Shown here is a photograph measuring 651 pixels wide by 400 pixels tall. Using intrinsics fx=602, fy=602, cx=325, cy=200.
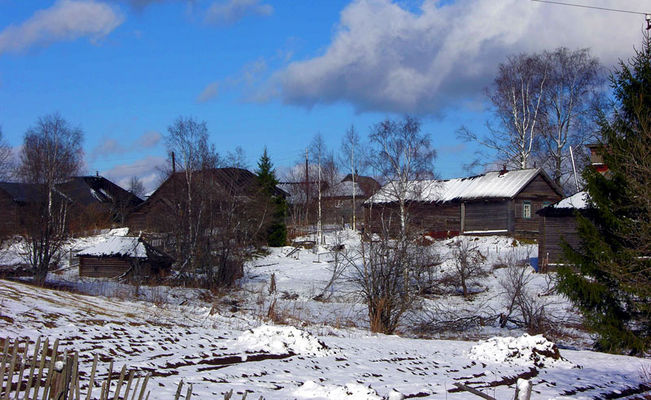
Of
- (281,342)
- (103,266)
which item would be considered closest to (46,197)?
(103,266)

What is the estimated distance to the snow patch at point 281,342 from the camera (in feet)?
37.3

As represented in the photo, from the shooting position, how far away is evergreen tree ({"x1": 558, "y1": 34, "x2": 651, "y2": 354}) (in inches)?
610

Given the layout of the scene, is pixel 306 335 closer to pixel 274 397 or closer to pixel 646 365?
pixel 274 397

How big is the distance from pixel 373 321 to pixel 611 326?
23.0 ft

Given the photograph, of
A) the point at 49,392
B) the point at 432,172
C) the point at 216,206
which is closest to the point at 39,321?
the point at 49,392

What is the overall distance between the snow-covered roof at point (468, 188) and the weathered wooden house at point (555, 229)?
8.55m

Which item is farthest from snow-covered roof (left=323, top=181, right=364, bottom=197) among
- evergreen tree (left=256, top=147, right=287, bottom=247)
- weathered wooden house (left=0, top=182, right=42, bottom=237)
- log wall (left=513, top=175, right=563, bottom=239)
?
weathered wooden house (left=0, top=182, right=42, bottom=237)

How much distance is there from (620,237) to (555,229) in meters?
16.1

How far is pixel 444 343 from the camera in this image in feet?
51.6

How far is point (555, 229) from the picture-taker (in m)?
32.1

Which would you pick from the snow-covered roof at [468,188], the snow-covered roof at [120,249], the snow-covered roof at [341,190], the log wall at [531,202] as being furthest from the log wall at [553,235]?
the snow-covered roof at [341,190]

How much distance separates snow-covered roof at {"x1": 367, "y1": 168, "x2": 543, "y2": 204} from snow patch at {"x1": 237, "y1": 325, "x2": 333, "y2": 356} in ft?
83.0

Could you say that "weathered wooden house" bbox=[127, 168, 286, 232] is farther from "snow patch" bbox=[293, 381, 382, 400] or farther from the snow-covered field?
"snow patch" bbox=[293, 381, 382, 400]

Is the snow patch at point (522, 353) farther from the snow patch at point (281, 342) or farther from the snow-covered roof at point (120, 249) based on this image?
the snow-covered roof at point (120, 249)
